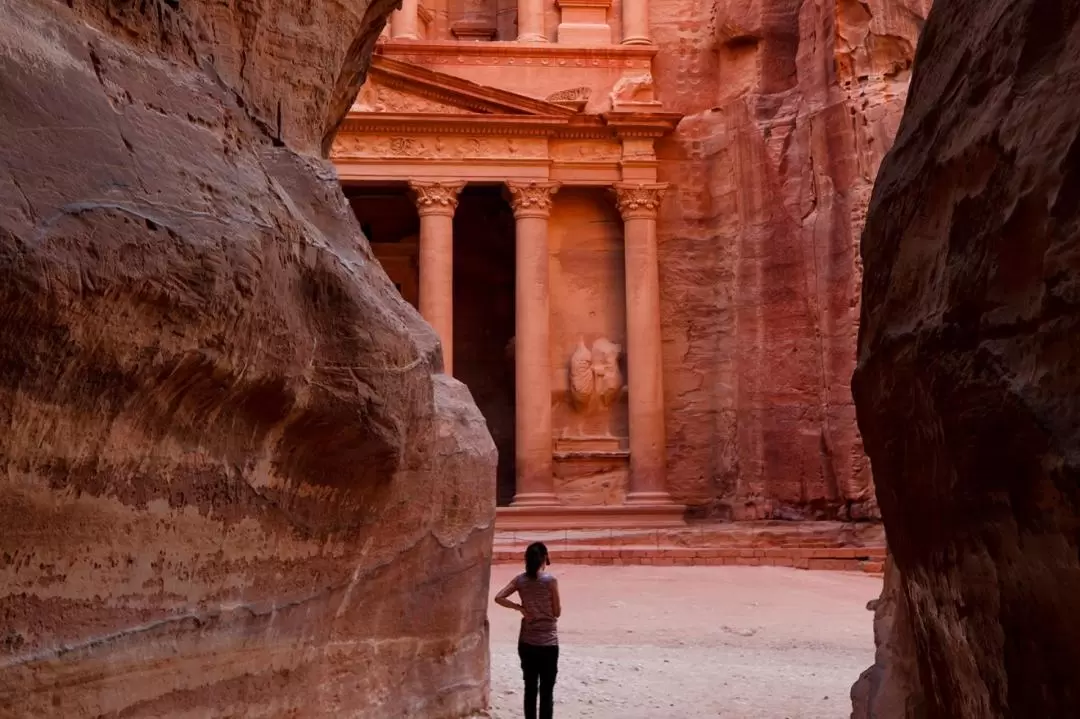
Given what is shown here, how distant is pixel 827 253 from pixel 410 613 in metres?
15.6

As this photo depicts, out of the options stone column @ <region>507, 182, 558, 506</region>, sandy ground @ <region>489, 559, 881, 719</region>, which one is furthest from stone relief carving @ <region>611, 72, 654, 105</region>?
sandy ground @ <region>489, 559, 881, 719</region>

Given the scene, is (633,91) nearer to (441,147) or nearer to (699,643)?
(441,147)

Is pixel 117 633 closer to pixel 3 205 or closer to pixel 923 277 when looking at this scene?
pixel 3 205

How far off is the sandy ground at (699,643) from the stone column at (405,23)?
12.9 m

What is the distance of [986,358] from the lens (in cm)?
185

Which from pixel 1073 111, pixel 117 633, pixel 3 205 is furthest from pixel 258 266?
pixel 1073 111

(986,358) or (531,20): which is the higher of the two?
(531,20)

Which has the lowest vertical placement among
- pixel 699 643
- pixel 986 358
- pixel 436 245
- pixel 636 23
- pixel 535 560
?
pixel 699 643

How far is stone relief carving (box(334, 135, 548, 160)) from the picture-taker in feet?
68.5

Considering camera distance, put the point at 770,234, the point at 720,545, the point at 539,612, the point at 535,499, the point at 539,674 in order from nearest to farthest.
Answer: the point at 539,612
the point at 539,674
the point at 720,545
the point at 535,499
the point at 770,234

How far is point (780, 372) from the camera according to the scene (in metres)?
20.0

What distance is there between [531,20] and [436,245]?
574 cm

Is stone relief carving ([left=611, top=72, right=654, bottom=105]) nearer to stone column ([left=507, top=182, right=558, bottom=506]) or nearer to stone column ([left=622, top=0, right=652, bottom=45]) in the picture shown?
stone column ([left=622, top=0, right=652, bottom=45])

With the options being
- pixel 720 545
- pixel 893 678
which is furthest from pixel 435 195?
pixel 893 678
